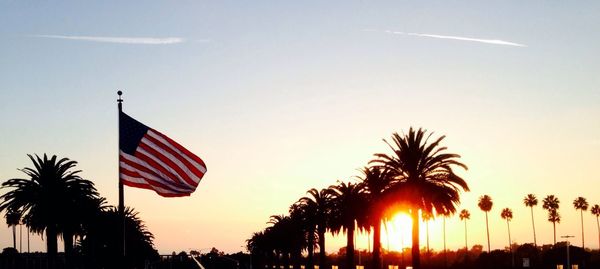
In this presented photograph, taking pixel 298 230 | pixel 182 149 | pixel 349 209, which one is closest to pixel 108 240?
pixel 298 230

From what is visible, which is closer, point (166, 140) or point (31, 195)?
point (166, 140)

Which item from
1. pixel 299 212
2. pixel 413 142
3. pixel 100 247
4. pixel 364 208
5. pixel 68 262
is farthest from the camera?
pixel 100 247

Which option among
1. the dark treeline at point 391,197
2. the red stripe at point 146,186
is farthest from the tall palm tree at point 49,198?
the red stripe at point 146,186

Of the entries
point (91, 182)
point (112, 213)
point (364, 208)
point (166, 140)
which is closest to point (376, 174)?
point (364, 208)

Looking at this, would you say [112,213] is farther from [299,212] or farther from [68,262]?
[68,262]

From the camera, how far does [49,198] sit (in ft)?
257

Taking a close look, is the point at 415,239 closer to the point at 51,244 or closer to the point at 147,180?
the point at 51,244

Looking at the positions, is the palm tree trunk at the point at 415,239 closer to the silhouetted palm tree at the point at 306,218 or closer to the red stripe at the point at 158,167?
the silhouetted palm tree at the point at 306,218

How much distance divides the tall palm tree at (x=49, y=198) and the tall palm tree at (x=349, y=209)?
3094 centimetres

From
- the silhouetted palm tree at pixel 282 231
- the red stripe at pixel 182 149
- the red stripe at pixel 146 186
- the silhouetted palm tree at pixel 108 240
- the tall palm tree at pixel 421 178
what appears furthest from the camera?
the silhouetted palm tree at pixel 282 231

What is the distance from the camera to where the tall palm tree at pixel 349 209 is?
309 ft

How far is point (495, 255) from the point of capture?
164 m

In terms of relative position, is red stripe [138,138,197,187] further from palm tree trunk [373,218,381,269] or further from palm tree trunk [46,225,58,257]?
palm tree trunk [373,218,381,269]

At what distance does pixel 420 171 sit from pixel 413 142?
277 centimetres
